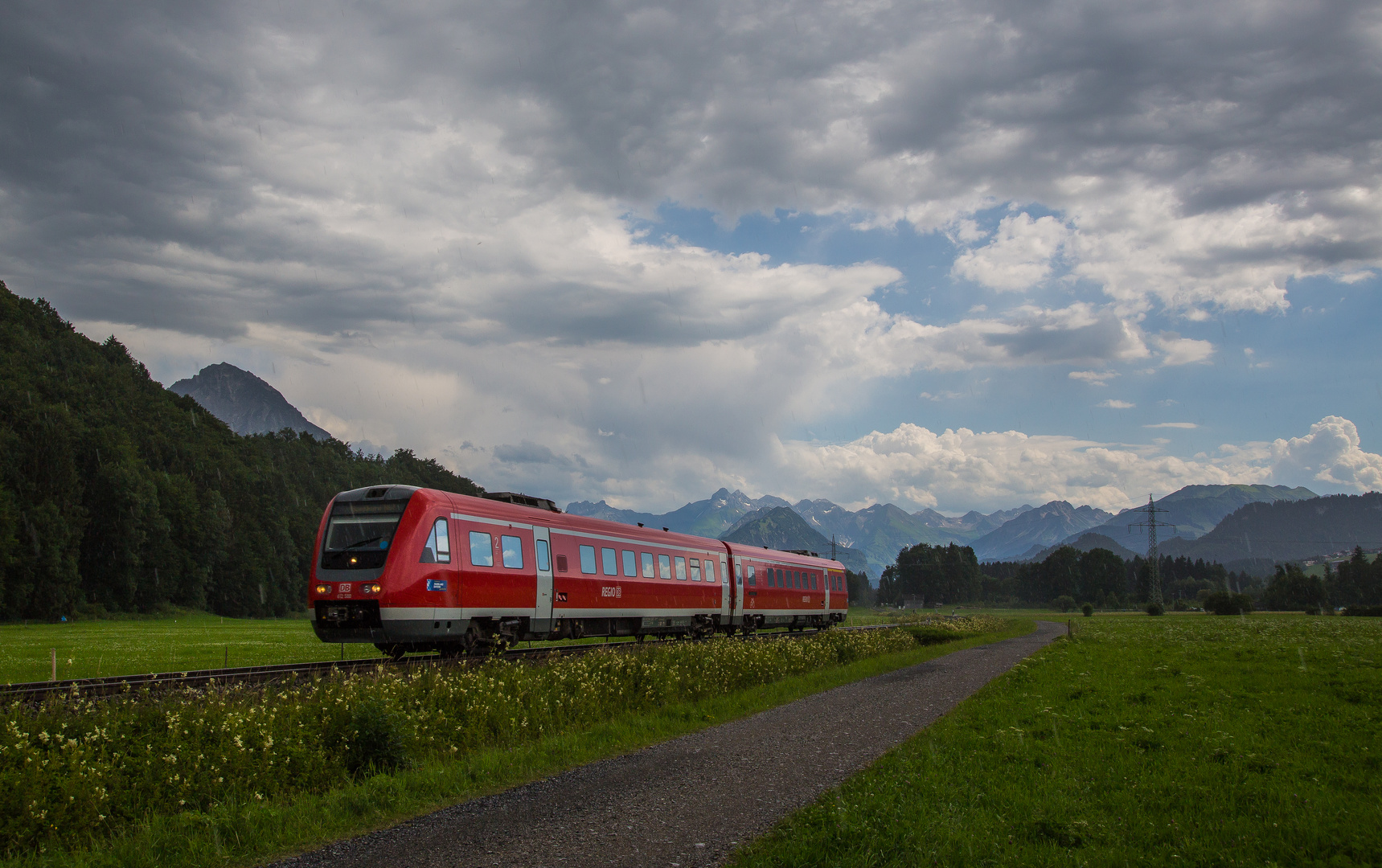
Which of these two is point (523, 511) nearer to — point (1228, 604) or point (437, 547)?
point (437, 547)

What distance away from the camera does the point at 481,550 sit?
2070 centimetres

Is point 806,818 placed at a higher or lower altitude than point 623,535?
lower

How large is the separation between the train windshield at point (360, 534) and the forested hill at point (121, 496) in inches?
2260

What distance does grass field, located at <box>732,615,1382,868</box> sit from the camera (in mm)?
7527

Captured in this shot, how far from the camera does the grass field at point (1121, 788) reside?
24.7 feet

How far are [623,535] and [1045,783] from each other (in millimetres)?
19612

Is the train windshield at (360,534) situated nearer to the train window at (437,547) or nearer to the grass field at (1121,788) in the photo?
the train window at (437,547)

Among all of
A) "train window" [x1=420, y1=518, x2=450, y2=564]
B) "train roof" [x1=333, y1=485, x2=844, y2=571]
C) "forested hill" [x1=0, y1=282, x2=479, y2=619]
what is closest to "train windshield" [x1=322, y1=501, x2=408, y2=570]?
"train roof" [x1=333, y1=485, x2=844, y2=571]

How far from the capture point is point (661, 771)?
36.4 feet

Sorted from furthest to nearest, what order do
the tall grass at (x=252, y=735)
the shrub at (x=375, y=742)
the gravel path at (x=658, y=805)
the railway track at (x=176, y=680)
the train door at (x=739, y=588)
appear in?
the train door at (x=739, y=588) < the railway track at (x=176, y=680) < the shrub at (x=375, y=742) < the tall grass at (x=252, y=735) < the gravel path at (x=658, y=805)

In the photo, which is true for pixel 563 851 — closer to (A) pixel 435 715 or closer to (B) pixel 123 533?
(A) pixel 435 715

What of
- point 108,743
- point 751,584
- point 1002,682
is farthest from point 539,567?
point 751,584

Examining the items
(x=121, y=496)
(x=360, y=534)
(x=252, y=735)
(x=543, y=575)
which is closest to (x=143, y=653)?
(x=360, y=534)

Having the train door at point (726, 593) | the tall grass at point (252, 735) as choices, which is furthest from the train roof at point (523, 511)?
the tall grass at point (252, 735)
